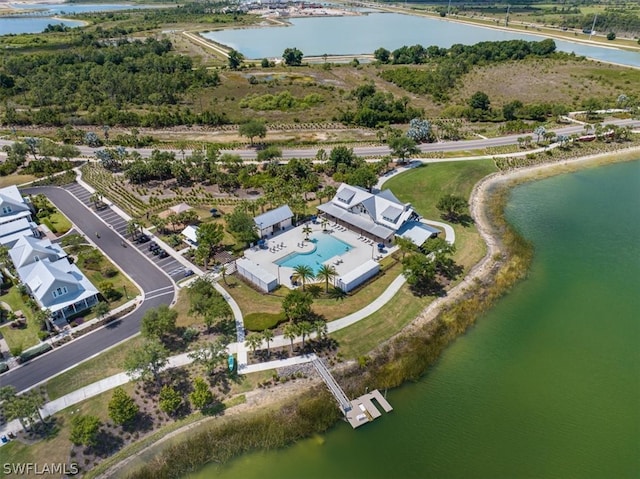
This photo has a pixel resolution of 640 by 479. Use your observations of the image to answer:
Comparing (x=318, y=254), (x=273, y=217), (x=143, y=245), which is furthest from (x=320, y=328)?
(x=143, y=245)

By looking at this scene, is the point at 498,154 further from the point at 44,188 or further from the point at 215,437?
the point at 44,188

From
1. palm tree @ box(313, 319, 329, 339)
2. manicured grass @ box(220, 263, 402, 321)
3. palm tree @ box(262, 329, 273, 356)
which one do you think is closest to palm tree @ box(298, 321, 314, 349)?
palm tree @ box(313, 319, 329, 339)

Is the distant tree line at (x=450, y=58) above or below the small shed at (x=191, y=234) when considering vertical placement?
above

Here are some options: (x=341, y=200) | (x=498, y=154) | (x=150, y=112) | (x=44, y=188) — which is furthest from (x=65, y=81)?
(x=498, y=154)

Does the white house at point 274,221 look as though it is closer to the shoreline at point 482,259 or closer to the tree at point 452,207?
the tree at point 452,207

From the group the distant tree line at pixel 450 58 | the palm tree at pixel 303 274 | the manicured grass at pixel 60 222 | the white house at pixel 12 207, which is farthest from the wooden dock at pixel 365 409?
the distant tree line at pixel 450 58

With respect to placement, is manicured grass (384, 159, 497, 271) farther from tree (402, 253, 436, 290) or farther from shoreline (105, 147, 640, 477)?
tree (402, 253, 436, 290)
